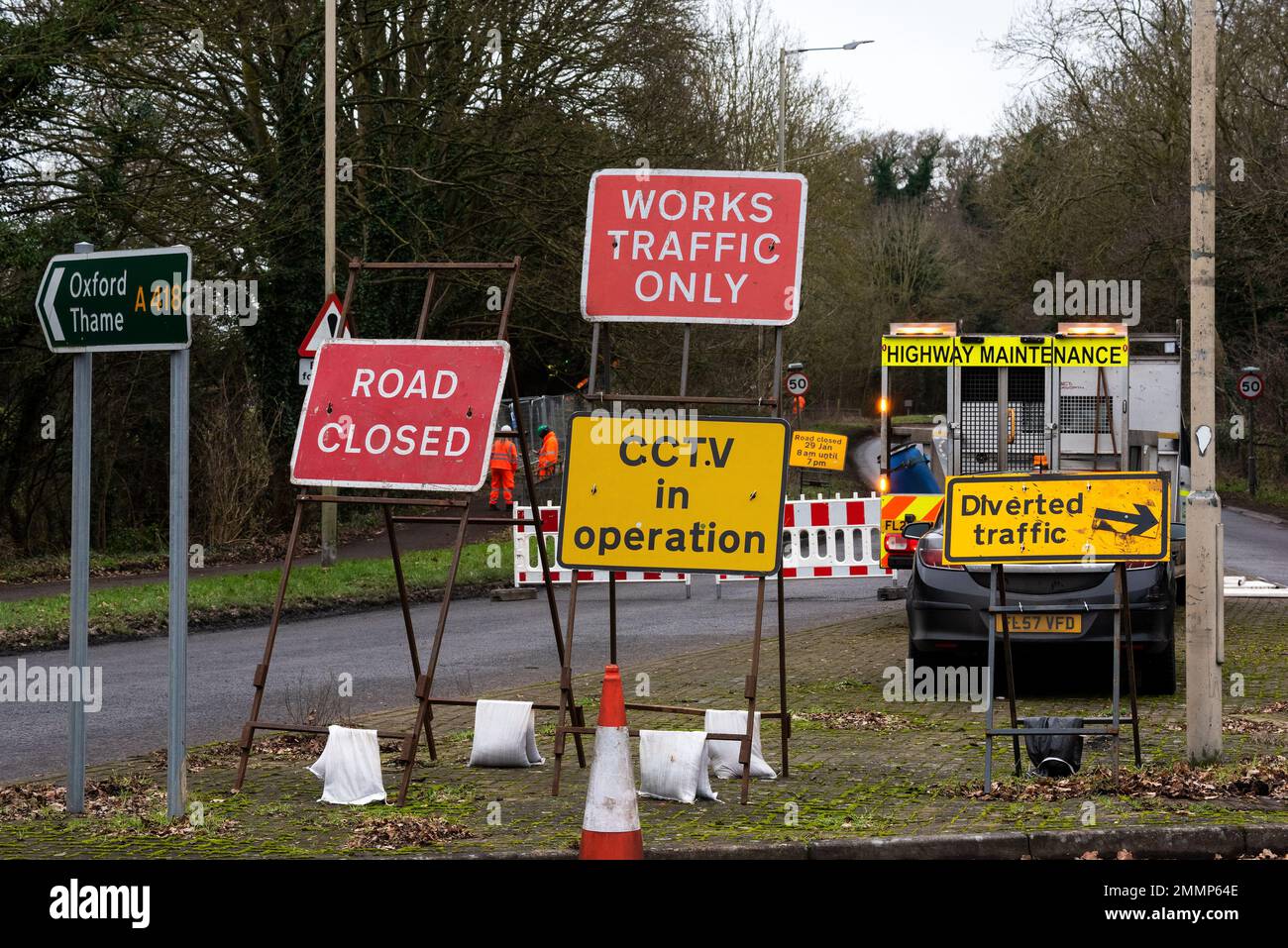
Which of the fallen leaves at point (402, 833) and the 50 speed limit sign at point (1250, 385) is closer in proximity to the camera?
the fallen leaves at point (402, 833)

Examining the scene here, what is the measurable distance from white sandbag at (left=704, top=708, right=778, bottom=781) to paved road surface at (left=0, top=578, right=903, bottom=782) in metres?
3.38

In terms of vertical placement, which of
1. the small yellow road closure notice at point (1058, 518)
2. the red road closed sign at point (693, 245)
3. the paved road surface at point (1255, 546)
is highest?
the red road closed sign at point (693, 245)

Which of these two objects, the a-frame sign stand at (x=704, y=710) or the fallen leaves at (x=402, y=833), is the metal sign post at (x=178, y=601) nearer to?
the fallen leaves at (x=402, y=833)

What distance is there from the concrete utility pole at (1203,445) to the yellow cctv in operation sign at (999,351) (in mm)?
8887

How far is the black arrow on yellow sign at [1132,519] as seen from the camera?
8.52 meters

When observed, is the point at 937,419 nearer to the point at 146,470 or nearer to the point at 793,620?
the point at 793,620

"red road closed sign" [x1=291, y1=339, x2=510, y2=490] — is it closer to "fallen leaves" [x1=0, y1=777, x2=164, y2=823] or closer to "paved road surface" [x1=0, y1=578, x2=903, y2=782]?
"fallen leaves" [x1=0, y1=777, x2=164, y2=823]

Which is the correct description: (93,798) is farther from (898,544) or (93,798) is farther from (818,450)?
(818,450)

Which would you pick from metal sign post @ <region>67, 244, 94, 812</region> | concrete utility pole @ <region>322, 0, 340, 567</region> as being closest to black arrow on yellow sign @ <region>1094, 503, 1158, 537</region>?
metal sign post @ <region>67, 244, 94, 812</region>

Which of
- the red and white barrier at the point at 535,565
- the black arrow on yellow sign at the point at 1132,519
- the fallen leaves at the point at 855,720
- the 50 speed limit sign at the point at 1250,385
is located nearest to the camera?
the black arrow on yellow sign at the point at 1132,519

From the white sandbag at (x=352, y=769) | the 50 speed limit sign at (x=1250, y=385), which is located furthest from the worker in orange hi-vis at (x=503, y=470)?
the 50 speed limit sign at (x=1250, y=385)

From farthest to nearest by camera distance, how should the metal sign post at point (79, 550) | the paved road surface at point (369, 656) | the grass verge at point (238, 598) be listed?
Result: 1. the grass verge at point (238, 598)
2. the paved road surface at point (369, 656)
3. the metal sign post at point (79, 550)

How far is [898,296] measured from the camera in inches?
2972
